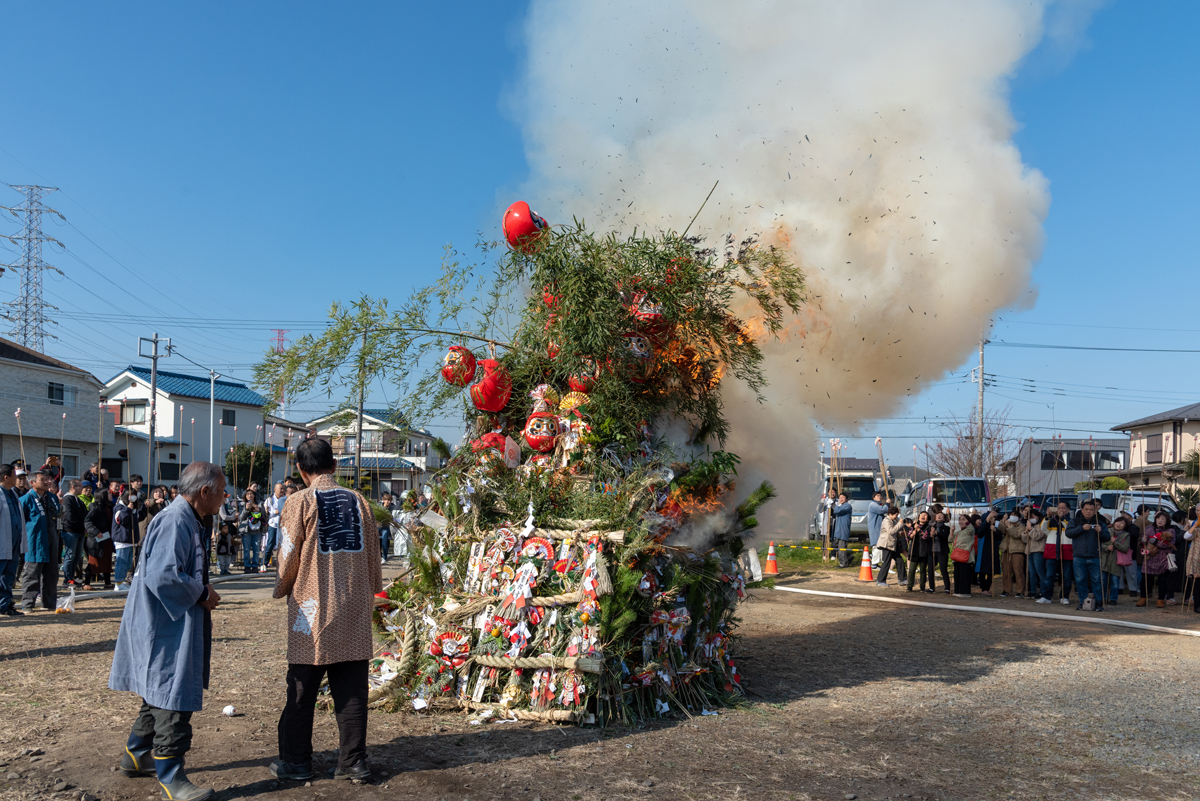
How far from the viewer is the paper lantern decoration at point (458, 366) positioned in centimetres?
689

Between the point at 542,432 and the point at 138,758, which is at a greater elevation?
the point at 542,432

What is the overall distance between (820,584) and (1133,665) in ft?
28.8

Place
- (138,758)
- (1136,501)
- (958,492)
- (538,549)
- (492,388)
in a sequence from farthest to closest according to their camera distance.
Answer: (958,492) < (1136,501) < (492,388) < (538,549) < (138,758)

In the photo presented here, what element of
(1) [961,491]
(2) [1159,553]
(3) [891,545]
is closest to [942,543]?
(3) [891,545]

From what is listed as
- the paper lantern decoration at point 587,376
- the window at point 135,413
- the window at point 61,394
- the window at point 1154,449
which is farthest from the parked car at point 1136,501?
the window at point 135,413

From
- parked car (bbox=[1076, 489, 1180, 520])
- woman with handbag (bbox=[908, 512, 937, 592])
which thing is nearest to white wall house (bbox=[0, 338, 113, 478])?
woman with handbag (bbox=[908, 512, 937, 592])

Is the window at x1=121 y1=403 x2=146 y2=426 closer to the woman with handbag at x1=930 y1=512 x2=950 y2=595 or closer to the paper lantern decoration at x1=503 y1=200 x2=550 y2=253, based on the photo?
the woman with handbag at x1=930 y1=512 x2=950 y2=595

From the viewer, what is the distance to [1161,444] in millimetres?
46531

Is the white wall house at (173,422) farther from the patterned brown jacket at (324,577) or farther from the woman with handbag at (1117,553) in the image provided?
the patterned brown jacket at (324,577)

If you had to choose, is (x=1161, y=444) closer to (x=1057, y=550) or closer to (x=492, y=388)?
(x=1057, y=550)

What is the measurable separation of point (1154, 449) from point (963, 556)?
132 ft

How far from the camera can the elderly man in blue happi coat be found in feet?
14.0

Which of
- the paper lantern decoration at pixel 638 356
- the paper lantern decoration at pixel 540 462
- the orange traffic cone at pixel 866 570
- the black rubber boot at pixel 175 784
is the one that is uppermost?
the paper lantern decoration at pixel 638 356

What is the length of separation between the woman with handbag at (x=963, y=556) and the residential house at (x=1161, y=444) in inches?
1267
